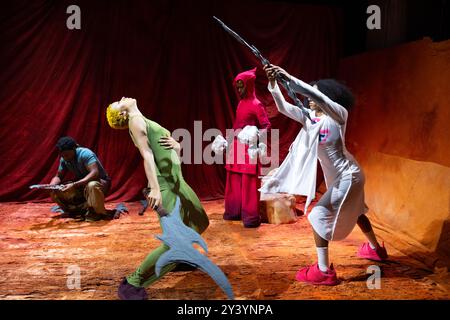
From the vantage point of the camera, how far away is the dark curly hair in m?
3.40

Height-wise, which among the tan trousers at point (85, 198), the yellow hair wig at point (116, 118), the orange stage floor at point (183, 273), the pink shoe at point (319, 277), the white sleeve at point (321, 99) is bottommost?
the orange stage floor at point (183, 273)

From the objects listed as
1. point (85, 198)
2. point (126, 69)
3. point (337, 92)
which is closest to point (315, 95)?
point (337, 92)

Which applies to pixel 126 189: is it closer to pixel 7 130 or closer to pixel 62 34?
pixel 7 130

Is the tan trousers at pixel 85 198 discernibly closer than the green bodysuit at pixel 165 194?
No

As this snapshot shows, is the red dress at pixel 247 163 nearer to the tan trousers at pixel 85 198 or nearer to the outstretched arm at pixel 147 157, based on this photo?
the tan trousers at pixel 85 198

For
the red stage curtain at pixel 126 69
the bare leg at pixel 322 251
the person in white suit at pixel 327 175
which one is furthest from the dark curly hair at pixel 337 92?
the red stage curtain at pixel 126 69

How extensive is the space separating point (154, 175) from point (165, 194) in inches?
7.9

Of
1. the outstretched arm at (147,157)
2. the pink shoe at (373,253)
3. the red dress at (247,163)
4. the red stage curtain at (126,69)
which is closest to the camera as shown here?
the outstretched arm at (147,157)

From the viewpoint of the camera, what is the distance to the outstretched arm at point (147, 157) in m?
2.90

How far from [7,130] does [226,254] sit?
11.9 ft

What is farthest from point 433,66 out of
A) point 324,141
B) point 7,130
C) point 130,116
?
point 7,130

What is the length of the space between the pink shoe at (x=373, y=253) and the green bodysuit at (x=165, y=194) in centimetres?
182

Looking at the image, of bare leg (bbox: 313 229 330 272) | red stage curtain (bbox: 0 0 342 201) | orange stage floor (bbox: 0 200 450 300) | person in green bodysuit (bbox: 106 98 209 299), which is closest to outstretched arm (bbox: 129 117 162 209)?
person in green bodysuit (bbox: 106 98 209 299)

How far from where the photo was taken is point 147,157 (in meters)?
2.96
